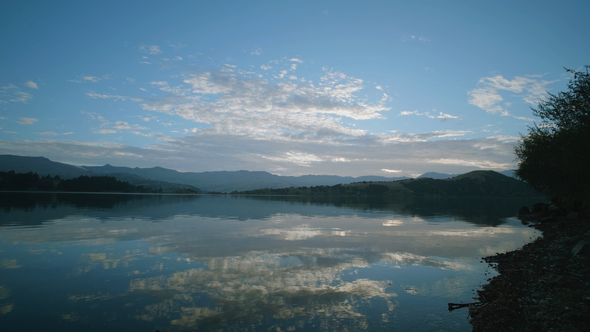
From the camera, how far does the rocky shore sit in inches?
346

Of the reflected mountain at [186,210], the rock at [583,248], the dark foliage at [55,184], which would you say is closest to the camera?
the rock at [583,248]

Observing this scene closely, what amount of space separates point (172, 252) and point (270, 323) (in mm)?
11473

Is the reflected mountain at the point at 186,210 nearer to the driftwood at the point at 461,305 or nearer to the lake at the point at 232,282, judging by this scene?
the lake at the point at 232,282

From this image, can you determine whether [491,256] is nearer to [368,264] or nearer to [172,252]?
[368,264]

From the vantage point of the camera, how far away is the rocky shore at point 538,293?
28.8ft

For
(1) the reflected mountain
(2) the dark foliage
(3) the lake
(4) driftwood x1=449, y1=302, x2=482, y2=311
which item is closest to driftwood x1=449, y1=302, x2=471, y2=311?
(4) driftwood x1=449, y1=302, x2=482, y2=311

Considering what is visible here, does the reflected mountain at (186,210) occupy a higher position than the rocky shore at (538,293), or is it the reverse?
the rocky shore at (538,293)

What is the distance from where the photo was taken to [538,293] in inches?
448

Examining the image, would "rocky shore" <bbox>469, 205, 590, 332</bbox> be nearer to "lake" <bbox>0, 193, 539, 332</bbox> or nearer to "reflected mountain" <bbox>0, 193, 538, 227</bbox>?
"lake" <bbox>0, 193, 539, 332</bbox>

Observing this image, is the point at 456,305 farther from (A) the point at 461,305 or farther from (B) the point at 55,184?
(B) the point at 55,184

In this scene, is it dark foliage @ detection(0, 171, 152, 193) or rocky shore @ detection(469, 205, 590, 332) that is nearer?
rocky shore @ detection(469, 205, 590, 332)

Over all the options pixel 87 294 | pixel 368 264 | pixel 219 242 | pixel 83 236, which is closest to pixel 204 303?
pixel 87 294

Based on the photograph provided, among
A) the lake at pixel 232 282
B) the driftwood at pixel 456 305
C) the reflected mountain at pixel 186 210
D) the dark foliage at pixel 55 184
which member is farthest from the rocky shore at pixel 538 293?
the dark foliage at pixel 55 184

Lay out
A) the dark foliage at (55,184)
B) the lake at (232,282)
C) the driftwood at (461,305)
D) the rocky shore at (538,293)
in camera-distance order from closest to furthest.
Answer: the rocky shore at (538,293) → the lake at (232,282) → the driftwood at (461,305) → the dark foliage at (55,184)
